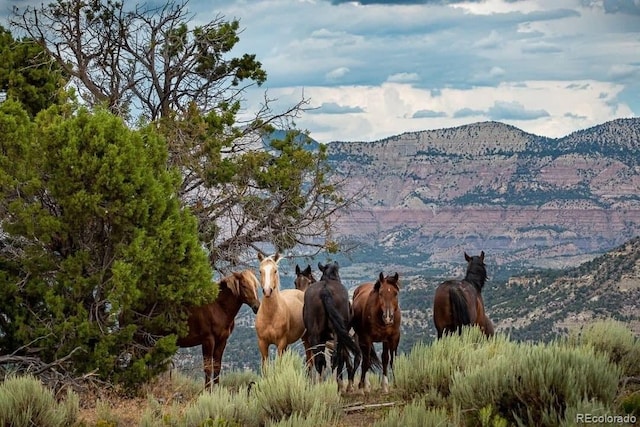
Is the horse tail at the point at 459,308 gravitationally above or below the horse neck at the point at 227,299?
below

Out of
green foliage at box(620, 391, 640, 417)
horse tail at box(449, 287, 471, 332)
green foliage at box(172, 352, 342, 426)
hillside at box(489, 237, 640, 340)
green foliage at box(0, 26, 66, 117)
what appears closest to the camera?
green foliage at box(620, 391, 640, 417)

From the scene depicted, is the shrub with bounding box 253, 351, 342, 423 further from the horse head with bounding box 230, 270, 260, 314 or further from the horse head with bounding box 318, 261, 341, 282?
the horse head with bounding box 230, 270, 260, 314

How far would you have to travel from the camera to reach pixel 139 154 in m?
13.2

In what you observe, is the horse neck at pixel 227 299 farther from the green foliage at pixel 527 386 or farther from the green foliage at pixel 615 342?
the green foliage at pixel 615 342

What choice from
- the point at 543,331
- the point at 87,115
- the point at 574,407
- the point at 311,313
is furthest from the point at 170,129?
the point at 543,331

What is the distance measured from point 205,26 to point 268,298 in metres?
9.96

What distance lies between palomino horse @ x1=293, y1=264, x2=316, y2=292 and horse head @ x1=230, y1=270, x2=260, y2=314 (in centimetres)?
254

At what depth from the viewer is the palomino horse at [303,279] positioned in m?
17.1

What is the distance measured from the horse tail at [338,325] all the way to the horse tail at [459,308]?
2282 millimetres

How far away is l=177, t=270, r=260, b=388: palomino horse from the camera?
14328 mm

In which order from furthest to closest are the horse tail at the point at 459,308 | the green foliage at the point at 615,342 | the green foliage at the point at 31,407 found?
the horse tail at the point at 459,308
the green foliage at the point at 615,342
the green foliage at the point at 31,407

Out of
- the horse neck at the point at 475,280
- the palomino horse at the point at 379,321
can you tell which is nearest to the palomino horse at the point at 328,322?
the palomino horse at the point at 379,321

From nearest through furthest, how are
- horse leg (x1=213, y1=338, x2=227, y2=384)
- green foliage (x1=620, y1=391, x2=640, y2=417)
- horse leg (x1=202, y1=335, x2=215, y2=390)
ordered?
green foliage (x1=620, y1=391, x2=640, y2=417) → horse leg (x1=202, y1=335, x2=215, y2=390) → horse leg (x1=213, y1=338, x2=227, y2=384)

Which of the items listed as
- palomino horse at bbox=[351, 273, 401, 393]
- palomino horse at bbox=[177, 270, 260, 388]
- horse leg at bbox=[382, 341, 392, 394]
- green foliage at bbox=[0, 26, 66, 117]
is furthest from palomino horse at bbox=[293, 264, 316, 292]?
green foliage at bbox=[0, 26, 66, 117]
